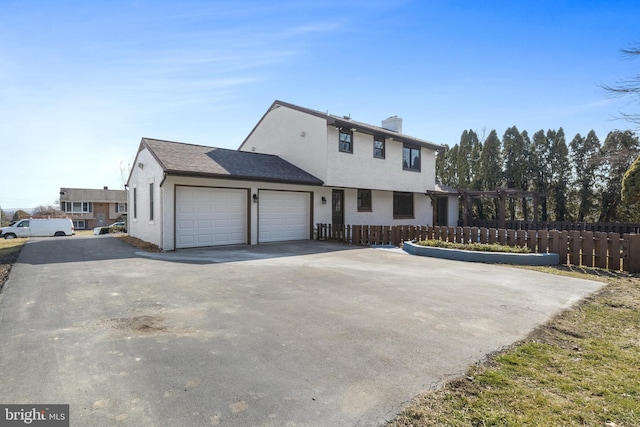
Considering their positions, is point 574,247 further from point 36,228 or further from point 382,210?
point 36,228

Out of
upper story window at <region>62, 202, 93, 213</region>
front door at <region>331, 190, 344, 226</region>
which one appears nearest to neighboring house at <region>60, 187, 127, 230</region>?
upper story window at <region>62, 202, 93, 213</region>

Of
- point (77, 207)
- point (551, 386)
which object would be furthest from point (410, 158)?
point (77, 207)

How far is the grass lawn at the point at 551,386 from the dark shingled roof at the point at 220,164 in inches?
431

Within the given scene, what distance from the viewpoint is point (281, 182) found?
1446 centimetres

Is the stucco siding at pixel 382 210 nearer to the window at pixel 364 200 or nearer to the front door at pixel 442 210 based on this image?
the window at pixel 364 200

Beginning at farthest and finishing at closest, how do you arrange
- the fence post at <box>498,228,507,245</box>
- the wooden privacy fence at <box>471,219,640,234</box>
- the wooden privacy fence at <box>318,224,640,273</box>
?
the wooden privacy fence at <box>471,219,640,234</box>, the fence post at <box>498,228,507,245</box>, the wooden privacy fence at <box>318,224,640,273</box>

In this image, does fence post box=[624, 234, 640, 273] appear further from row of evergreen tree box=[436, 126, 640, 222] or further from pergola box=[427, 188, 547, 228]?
row of evergreen tree box=[436, 126, 640, 222]

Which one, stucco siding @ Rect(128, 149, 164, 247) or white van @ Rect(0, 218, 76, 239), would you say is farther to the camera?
white van @ Rect(0, 218, 76, 239)

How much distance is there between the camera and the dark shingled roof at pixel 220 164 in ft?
39.7

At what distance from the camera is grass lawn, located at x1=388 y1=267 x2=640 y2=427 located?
249cm

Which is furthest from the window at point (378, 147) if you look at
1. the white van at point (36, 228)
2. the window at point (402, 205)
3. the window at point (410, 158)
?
the white van at point (36, 228)

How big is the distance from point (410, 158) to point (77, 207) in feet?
160

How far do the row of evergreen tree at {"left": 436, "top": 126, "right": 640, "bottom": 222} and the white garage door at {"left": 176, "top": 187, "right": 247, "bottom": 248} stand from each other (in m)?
15.0

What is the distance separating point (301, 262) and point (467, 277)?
14.8 feet
